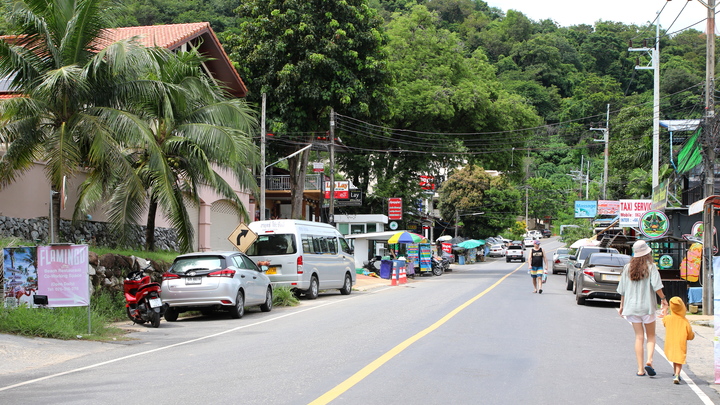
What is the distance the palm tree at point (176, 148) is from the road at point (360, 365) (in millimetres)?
3773

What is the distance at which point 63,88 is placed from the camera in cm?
1466

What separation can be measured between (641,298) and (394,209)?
33.2 m

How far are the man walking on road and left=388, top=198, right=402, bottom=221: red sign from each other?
750 inches

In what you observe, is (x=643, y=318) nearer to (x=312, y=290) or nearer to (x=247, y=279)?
(x=247, y=279)

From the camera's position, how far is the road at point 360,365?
726 centimetres

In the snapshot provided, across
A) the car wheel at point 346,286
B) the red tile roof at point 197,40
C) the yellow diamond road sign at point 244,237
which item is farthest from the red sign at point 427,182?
the yellow diamond road sign at point 244,237

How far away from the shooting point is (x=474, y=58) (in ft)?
151

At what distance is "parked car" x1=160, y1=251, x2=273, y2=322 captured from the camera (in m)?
15.0

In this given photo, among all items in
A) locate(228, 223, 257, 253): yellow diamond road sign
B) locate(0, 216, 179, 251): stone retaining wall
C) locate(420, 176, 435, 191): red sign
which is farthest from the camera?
locate(420, 176, 435, 191): red sign

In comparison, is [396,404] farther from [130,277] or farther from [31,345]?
[130,277]

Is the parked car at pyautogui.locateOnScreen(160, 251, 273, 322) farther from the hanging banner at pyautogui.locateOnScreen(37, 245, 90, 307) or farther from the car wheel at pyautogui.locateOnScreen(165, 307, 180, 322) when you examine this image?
the hanging banner at pyautogui.locateOnScreen(37, 245, 90, 307)

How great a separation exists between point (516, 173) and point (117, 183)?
3109 centimetres

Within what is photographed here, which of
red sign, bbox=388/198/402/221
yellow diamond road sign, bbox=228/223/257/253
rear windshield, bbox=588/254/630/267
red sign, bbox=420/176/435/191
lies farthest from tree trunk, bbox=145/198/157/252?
red sign, bbox=420/176/435/191

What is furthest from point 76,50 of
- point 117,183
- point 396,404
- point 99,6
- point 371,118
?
point 371,118
